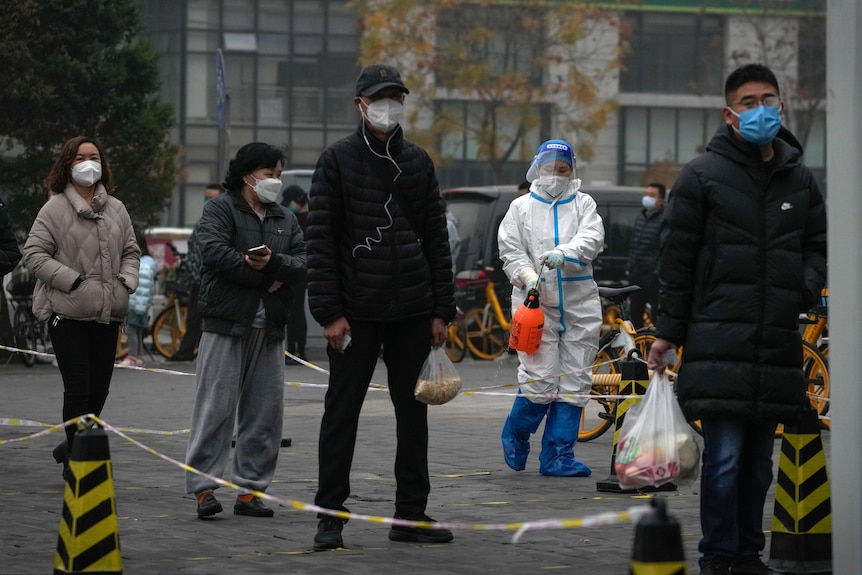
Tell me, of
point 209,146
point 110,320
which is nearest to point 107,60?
point 110,320

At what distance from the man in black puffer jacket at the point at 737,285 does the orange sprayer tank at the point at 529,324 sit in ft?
10.6

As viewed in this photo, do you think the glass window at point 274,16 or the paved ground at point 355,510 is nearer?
the paved ground at point 355,510

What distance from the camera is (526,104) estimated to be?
45469 millimetres

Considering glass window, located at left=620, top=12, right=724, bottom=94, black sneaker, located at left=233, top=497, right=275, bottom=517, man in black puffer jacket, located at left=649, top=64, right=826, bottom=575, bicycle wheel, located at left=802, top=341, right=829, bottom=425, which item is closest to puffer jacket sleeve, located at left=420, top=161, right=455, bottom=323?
man in black puffer jacket, located at left=649, top=64, right=826, bottom=575

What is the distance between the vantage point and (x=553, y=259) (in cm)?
942

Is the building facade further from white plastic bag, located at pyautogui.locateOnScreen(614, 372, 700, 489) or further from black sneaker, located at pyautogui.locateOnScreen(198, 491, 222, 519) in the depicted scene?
white plastic bag, located at pyautogui.locateOnScreen(614, 372, 700, 489)

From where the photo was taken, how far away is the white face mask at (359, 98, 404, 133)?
7141 mm

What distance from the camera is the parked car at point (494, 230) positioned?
866 inches

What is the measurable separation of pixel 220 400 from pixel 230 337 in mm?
306

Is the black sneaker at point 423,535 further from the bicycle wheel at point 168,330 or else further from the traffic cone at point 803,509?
the bicycle wheel at point 168,330

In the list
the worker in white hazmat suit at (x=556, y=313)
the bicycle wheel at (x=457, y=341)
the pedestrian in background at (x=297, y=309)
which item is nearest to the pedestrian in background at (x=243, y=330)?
the worker in white hazmat suit at (x=556, y=313)

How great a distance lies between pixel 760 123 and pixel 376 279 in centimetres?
184

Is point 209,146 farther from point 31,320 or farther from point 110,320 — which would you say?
point 110,320

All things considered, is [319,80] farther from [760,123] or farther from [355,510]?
[760,123]
